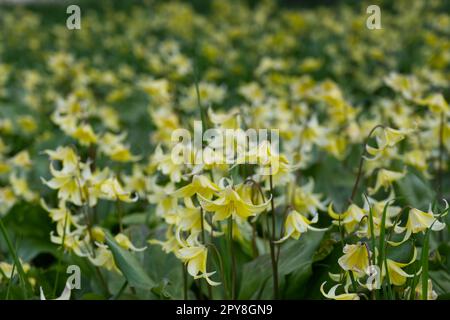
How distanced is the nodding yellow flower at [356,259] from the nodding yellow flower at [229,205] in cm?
23

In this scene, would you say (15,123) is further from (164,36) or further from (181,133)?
(164,36)

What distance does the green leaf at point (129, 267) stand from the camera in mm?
1863

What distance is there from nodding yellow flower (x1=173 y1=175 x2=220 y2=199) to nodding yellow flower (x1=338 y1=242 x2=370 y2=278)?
1.18ft

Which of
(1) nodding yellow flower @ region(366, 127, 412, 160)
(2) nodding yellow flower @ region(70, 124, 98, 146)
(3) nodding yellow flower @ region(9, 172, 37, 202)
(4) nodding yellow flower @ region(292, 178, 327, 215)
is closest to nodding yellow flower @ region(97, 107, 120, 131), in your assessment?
(3) nodding yellow flower @ region(9, 172, 37, 202)

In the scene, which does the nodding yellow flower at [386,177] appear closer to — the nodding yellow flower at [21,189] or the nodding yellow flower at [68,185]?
the nodding yellow flower at [68,185]

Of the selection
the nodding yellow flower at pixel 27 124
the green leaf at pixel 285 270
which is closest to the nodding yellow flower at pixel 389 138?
the green leaf at pixel 285 270

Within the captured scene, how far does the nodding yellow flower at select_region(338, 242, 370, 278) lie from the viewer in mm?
1621

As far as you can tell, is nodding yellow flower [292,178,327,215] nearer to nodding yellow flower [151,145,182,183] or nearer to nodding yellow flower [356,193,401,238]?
nodding yellow flower [356,193,401,238]

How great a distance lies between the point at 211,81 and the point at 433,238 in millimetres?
3576

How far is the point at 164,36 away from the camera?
8234 millimetres

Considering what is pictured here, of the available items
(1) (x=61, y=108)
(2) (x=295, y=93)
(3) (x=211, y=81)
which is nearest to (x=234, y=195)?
(1) (x=61, y=108)

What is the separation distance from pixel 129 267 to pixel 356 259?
0.67 m

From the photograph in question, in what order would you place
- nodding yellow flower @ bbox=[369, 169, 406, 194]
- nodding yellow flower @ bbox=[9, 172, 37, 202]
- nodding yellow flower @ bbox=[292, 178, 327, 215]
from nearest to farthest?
nodding yellow flower @ bbox=[369, 169, 406, 194] < nodding yellow flower @ bbox=[292, 178, 327, 215] < nodding yellow flower @ bbox=[9, 172, 37, 202]

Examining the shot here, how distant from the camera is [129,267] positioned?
6.27ft
